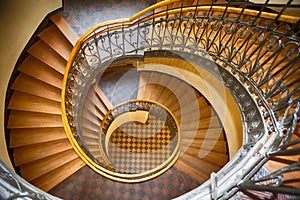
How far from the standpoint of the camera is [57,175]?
5.10m

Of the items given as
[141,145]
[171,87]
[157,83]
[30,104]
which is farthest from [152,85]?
[30,104]

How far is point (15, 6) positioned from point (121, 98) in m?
3.90

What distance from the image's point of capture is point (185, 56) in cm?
527

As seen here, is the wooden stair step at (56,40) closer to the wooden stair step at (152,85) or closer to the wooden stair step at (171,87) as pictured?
the wooden stair step at (152,85)

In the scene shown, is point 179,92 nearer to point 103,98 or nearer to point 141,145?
point 103,98

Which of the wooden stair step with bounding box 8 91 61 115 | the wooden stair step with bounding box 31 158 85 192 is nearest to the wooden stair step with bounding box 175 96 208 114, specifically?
the wooden stair step with bounding box 31 158 85 192

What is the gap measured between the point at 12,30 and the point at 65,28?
3.91ft

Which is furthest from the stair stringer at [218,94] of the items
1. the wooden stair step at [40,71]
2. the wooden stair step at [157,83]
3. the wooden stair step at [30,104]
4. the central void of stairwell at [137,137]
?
the wooden stair step at [30,104]

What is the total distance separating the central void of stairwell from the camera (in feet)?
25.7

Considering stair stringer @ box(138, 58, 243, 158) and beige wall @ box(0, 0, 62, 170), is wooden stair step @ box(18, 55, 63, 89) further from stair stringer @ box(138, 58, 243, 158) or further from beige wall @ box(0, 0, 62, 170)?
stair stringer @ box(138, 58, 243, 158)

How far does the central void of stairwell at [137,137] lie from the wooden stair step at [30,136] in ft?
8.28

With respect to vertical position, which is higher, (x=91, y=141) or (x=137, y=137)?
(x=137, y=137)

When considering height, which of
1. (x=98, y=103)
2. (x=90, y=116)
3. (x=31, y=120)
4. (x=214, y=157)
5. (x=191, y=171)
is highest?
(x=98, y=103)

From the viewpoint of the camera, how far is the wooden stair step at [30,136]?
486cm
